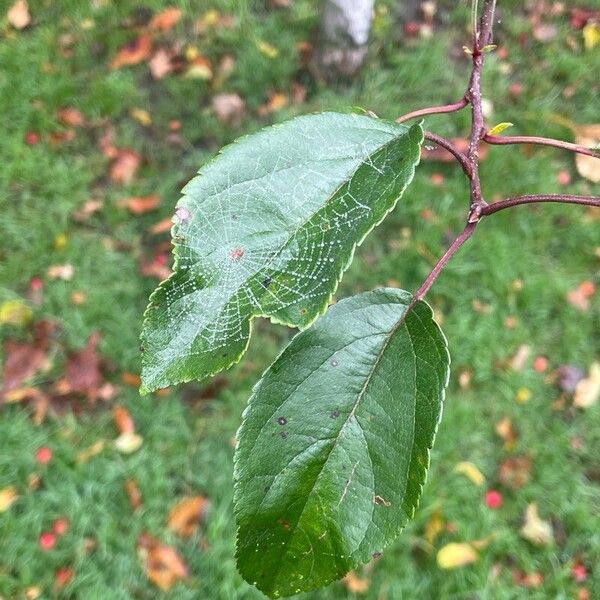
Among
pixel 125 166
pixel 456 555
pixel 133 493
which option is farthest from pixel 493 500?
pixel 125 166

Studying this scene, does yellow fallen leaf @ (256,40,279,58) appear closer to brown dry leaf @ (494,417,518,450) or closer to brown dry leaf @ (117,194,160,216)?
brown dry leaf @ (117,194,160,216)

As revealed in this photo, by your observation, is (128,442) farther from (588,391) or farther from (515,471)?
(588,391)

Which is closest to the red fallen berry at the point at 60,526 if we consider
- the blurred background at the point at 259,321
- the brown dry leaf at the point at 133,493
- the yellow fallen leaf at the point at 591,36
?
the blurred background at the point at 259,321

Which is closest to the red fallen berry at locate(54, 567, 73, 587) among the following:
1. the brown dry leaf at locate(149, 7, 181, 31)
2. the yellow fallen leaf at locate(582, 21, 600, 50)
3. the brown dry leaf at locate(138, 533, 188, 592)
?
the brown dry leaf at locate(138, 533, 188, 592)

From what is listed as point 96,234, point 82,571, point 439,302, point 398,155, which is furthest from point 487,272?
point 398,155

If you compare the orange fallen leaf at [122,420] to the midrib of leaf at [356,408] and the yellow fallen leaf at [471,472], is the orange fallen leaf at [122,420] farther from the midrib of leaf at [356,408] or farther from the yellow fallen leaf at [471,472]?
the midrib of leaf at [356,408]

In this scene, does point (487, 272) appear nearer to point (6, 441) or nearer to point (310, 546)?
point (6, 441)

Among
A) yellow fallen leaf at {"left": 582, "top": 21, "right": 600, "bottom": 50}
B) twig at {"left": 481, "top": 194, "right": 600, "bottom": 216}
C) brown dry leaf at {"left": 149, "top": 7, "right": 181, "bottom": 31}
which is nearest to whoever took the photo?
twig at {"left": 481, "top": 194, "right": 600, "bottom": 216}
